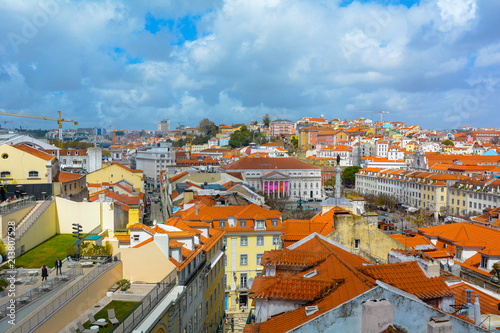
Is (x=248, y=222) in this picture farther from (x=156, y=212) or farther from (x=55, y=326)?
(x=156, y=212)

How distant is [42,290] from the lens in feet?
39.8

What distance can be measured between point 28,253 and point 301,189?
93.8 meters

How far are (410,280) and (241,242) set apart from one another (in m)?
20.8

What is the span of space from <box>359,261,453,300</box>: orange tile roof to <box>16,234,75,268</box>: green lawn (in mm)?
11591

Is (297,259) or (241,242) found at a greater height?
(297,259)

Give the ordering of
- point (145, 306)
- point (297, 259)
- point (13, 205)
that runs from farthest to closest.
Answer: point (13, 205) → point (297, 259) → point (145, 306)

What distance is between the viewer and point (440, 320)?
8031mm

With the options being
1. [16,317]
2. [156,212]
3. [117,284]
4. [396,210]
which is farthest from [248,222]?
[396,210]

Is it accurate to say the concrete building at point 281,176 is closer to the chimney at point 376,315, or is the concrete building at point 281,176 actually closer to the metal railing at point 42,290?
the metal railing at point 42,290

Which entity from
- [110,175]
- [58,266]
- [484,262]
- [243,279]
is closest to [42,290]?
[58,266]

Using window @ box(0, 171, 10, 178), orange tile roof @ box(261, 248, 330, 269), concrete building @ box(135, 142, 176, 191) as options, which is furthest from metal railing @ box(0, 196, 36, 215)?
concrete building @ box(135, 142, 176, 191)

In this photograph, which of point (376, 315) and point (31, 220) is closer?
point (376, 315)

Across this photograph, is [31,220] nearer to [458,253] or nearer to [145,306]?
[145,306]

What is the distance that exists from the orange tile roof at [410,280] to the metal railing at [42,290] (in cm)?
851
